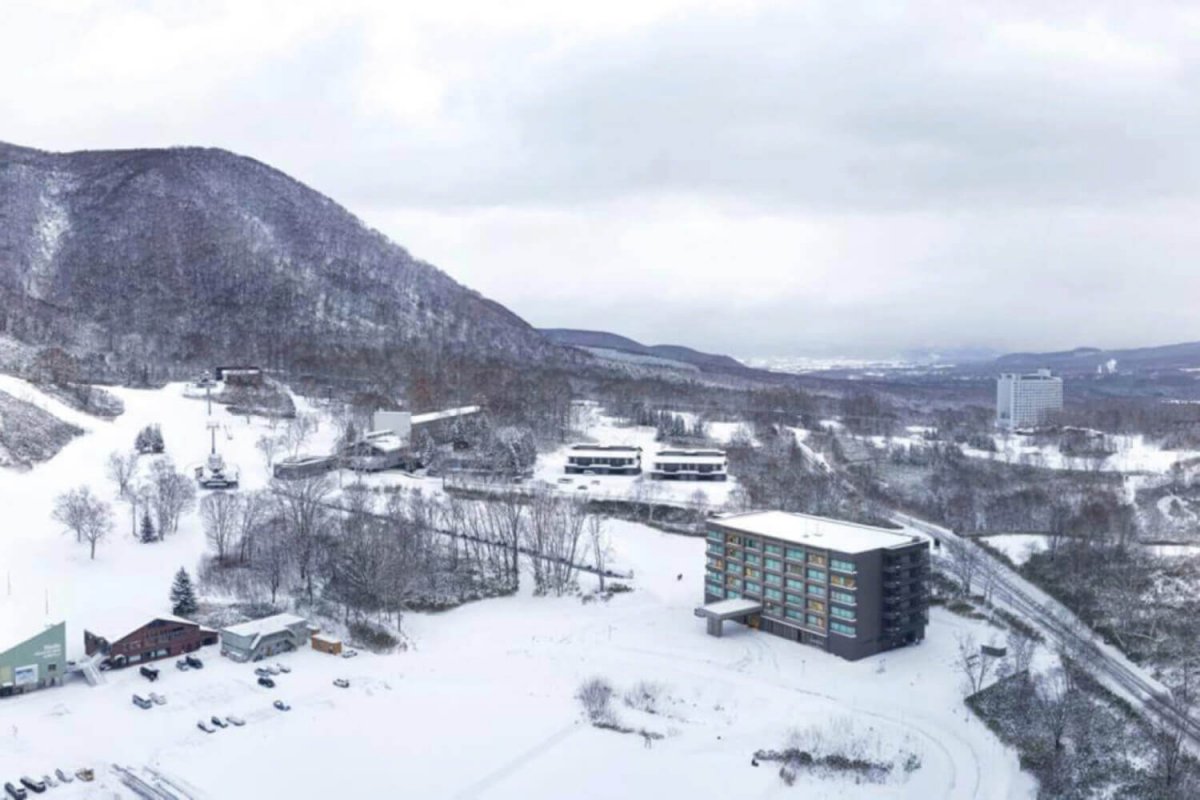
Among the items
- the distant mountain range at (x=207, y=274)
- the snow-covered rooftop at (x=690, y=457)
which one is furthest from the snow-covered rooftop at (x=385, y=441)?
the distant mountain range at (x=207, y=274)

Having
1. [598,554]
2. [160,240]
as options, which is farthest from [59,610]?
[160,240]

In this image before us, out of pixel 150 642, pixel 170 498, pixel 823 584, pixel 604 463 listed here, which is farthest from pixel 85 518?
pixel 823 584

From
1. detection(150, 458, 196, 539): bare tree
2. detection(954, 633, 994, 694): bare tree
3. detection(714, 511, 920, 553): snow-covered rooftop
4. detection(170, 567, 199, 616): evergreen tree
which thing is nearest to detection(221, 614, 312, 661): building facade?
detection(170, 567, 199, 616): evergreen tree

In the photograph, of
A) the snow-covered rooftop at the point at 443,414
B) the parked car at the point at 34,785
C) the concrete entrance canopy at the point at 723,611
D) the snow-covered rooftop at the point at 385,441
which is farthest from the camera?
the snow-covered rooftop at the point at 443,414

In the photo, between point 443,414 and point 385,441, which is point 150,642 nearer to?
point 385,441

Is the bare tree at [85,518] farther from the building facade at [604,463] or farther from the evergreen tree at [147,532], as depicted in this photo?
the building facade at [604,463]

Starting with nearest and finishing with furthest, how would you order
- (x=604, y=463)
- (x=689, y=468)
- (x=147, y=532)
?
(x=147, y=532) → (x=689, y=468) → (x=604, y=463)
